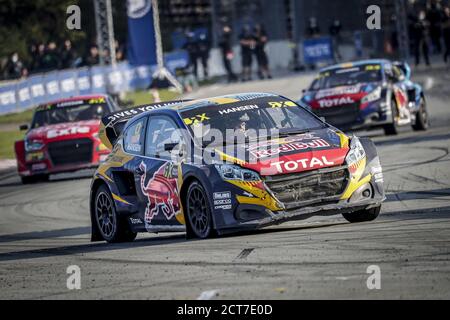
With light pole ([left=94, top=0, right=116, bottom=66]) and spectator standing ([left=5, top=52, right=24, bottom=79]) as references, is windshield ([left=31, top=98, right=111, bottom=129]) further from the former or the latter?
spectator standing ([left=5, top=52, right=24, bottom=79])

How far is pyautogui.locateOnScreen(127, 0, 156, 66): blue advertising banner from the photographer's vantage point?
37625 mm

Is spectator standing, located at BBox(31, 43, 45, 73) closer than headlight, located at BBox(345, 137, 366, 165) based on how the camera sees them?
No

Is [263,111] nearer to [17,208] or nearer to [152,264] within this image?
[152,264]

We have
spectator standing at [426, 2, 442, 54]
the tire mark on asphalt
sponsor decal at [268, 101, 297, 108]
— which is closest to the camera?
the tire mark on asphalt

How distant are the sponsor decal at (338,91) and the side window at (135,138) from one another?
32.0 ft

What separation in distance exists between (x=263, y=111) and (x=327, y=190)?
4.55ft

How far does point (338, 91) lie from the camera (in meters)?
21.9

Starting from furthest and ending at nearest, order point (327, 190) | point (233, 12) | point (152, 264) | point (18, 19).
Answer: point (233, 12) → point (18, 19) → point (327, 190) → point (152, 264)

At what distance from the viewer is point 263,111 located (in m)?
11.8

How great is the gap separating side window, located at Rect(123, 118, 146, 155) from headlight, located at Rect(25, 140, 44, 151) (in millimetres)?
8484

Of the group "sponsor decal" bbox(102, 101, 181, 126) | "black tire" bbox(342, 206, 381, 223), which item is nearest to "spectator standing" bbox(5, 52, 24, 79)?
"sponsor decal" bbox(102, 101, 181, 126)

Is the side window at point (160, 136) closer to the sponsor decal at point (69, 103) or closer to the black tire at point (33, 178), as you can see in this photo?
the black tire at point (33, 178)

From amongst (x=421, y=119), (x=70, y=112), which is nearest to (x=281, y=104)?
(x=70, y=112)
